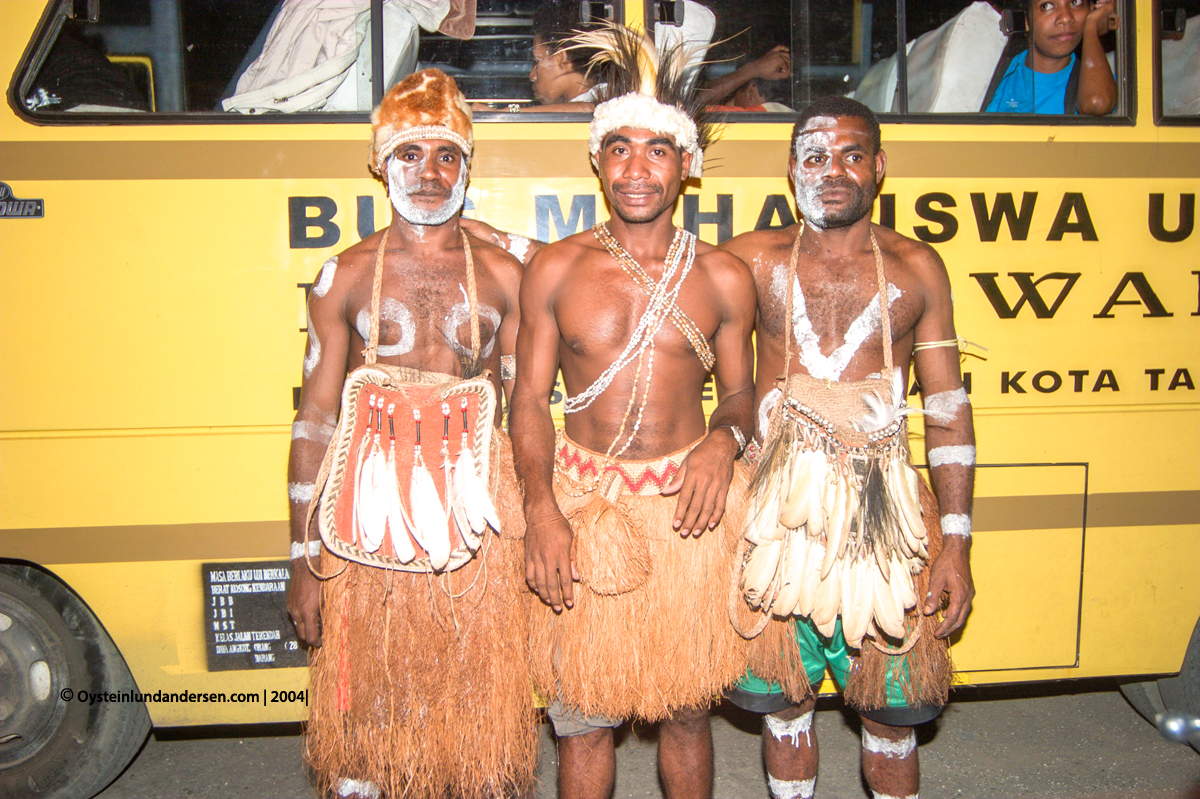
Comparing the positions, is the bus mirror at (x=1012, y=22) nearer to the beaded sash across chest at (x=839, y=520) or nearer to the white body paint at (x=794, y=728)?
the beaded sash across chest at (x=839, y=520)

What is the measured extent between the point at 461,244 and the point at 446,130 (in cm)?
38

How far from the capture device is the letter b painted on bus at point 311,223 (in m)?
2.91

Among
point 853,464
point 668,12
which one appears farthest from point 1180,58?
point 853,464

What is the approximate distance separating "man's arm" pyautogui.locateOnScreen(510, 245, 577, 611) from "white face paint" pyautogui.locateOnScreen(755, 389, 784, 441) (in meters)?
0.72

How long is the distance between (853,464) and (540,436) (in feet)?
3.27

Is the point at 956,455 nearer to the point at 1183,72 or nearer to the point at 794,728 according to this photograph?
the point at 794,728

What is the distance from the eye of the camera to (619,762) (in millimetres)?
3518

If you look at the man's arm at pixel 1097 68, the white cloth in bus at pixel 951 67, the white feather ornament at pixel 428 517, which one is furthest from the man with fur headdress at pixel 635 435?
the man's arm at pixel 1097 68

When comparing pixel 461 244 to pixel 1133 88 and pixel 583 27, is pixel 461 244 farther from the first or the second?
pixel 1133 88

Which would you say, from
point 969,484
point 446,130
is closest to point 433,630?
point 446,130

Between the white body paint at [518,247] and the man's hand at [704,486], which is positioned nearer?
the man's hand at [704,486]

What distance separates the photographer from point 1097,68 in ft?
10.1

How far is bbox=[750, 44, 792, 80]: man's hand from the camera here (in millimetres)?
3070

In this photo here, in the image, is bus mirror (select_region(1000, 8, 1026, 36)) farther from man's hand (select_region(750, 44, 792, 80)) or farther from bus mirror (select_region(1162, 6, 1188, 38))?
man's hand (select_region(750, 44, 792, 80))
